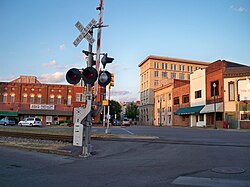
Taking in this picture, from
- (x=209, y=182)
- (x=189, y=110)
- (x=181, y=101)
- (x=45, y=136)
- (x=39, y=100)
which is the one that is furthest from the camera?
(x=39, y=100)

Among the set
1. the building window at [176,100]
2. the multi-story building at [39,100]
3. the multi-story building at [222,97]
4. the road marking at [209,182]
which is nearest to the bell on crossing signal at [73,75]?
the road marking at [209,182]

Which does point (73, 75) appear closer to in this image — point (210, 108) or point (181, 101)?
point (210, 108)

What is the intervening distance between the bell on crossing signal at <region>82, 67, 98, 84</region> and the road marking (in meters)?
5.32

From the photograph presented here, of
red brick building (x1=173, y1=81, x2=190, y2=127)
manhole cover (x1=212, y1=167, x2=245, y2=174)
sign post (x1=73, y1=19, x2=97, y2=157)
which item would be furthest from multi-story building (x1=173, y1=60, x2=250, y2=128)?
manhole cover (x1=212, y1=167, x2=245, y2=174)

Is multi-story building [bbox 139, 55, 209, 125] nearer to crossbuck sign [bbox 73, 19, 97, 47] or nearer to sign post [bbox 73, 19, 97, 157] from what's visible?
sign post [bbox 73, 19, 97, 157]

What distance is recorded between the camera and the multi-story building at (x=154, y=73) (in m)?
101

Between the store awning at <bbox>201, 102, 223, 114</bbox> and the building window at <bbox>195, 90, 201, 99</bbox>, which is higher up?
the building window at <bbox>195, 90, 201, 99</bbox>

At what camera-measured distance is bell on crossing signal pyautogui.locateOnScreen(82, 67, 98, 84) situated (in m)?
10.7

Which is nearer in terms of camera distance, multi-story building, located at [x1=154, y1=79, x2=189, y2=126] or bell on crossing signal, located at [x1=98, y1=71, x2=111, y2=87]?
bell on crossing signal, located at [x1=98, y1=71, x2=111, y2=87]

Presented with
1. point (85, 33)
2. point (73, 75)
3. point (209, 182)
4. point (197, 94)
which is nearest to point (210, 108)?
point (197, 94)

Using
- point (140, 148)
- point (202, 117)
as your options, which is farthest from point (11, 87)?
point (140, 148)

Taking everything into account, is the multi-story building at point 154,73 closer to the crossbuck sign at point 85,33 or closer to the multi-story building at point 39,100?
the multi-story building at point 39,100

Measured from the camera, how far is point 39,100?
2618 inches

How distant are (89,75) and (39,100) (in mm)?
58917
